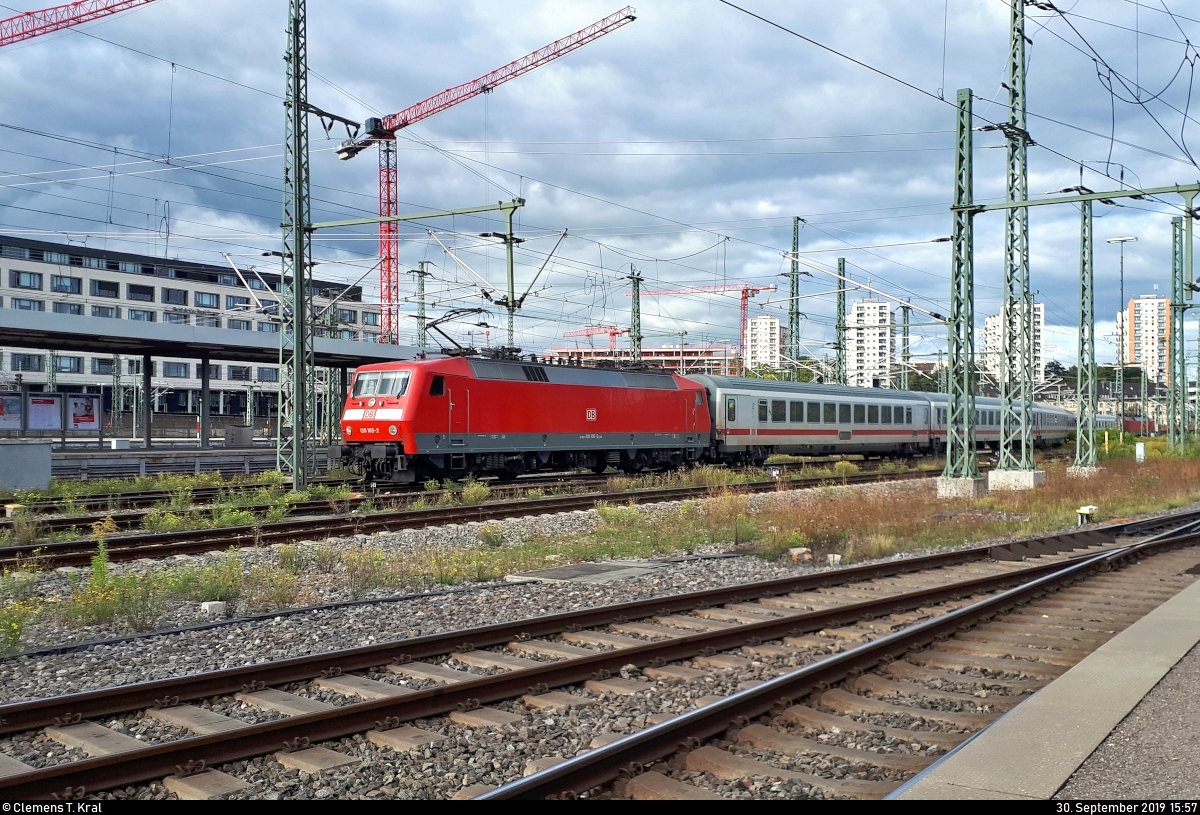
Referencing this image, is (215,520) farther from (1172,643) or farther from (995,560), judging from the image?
(1172,643)

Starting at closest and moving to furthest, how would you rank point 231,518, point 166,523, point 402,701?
point 402,701
point 166,523
point 231,518

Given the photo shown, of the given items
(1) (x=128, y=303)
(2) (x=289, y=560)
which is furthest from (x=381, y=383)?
(1) (x=128, y=303)

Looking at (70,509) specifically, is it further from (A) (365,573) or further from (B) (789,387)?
(B) (789,387)

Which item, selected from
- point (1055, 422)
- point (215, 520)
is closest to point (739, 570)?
point (215, 520)

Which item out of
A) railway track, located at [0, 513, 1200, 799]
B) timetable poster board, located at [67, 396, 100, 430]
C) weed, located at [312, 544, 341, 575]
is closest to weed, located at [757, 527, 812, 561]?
railway track, located at [0, 513, 1200, 799]

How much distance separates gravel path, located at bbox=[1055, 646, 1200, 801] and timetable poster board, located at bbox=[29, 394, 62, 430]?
2932 centimetres

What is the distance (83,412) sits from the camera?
98.2ft

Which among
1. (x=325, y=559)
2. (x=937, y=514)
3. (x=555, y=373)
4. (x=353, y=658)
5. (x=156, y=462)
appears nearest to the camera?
(x=353, y=658)

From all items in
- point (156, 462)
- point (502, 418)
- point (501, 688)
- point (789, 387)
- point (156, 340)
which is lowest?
point (501, 688)

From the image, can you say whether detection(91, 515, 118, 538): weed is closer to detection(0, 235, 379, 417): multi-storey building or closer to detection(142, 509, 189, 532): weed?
detection(142, 509, 189, 532): weed

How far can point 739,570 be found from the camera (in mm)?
12539

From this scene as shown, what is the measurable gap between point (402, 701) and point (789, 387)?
2993 cm

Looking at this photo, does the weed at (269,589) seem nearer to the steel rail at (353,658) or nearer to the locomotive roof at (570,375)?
the steel rail at (353,658)

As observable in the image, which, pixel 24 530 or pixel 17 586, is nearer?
pixel 17 586
